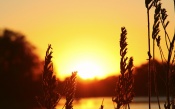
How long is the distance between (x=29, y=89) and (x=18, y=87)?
7.42 feet

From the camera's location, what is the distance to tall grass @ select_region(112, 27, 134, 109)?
6051 millimetres

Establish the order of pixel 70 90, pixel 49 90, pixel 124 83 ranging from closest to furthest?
1. pixel 49 90
2. pixel 70 90
3. pixel 124 83

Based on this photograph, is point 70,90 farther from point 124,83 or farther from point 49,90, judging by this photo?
point 124,83

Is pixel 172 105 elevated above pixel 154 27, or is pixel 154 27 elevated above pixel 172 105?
pixel 154 27

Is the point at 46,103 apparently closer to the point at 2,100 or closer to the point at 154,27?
the point at 154,27

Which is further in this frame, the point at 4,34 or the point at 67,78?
the point at 4,34

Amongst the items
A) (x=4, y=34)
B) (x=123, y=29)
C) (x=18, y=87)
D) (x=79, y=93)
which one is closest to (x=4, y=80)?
(x=18, y=87)

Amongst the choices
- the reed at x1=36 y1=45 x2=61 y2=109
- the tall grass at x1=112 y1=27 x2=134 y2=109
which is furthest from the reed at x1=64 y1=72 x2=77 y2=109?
the tall grass at x1=112 y1=27 x2=134 y2=109

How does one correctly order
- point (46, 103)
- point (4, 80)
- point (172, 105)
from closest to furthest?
point (46, 103)
point (172, 105)
point (4, 80)

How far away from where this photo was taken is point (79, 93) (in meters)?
120

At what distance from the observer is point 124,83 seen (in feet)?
20.2

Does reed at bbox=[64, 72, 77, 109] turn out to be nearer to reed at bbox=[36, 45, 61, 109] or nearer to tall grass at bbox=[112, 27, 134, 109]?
reed at bbox=[36, 45, 61, 109]

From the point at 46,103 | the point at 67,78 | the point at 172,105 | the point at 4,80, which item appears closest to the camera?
the point at 46,103


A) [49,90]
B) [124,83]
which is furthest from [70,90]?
[124,83]
